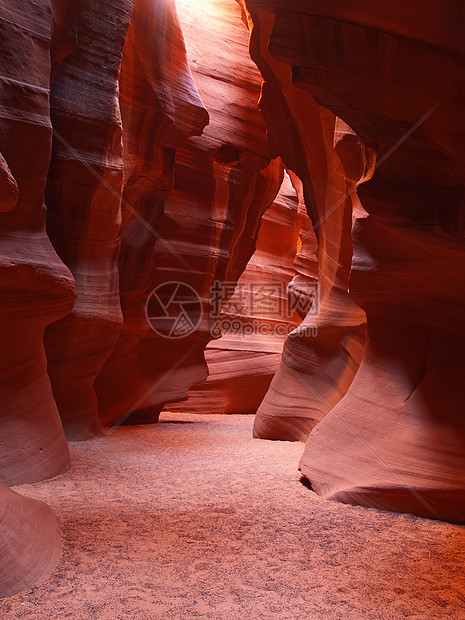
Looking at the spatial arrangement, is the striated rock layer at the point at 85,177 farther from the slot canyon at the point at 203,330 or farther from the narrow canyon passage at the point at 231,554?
the narrow canyon passage at the point at 231,554

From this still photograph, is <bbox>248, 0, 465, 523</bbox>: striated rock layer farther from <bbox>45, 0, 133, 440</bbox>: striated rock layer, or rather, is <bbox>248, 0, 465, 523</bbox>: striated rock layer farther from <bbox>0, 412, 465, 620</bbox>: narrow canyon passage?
<bbox>45, 0, 133, 440</bbox>: striated rock layer

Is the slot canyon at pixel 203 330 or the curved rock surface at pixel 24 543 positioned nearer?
the curved rock surface at pixel 24 543

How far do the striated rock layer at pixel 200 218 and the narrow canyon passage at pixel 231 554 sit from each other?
3885 millimetres

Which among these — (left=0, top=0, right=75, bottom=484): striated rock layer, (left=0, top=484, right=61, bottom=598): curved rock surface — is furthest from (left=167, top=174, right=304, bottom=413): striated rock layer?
→ (left=0, top=484, right=61, bottom=598): curved rock surface

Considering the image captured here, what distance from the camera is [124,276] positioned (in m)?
8.46

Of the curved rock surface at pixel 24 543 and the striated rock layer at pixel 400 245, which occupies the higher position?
the striated rock layer at pixel 400 245

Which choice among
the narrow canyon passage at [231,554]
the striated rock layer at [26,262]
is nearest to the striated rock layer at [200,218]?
the striated rock layer at [26,262]

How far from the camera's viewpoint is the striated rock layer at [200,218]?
8.84 m

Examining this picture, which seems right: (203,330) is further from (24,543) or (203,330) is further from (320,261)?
(24,543)

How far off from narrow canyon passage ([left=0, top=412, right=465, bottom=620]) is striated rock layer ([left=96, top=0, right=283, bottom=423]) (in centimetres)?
388

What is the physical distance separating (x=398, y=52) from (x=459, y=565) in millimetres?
2874

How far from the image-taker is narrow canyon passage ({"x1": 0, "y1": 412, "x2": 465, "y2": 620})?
8.21 ft

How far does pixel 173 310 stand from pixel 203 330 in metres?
0.62

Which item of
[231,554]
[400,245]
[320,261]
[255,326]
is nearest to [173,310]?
[320,261]
